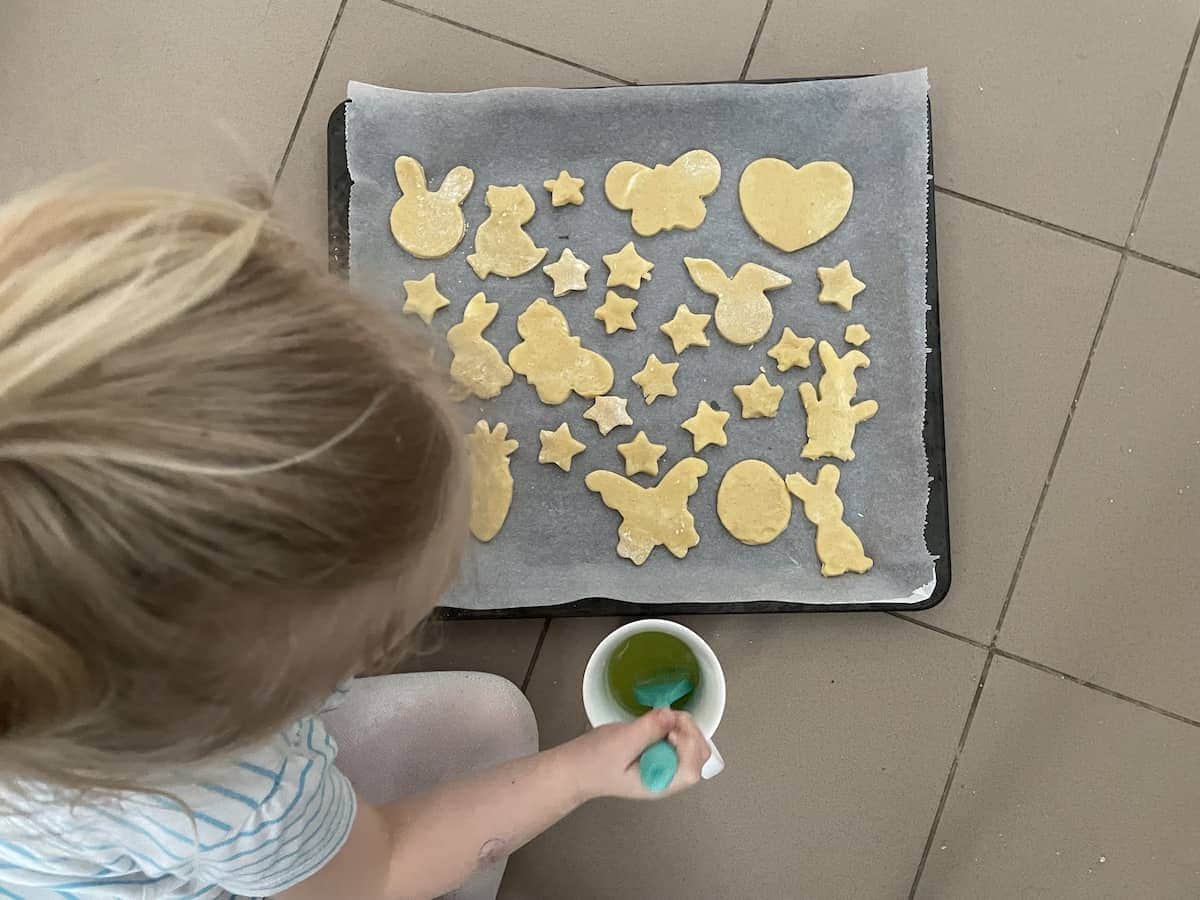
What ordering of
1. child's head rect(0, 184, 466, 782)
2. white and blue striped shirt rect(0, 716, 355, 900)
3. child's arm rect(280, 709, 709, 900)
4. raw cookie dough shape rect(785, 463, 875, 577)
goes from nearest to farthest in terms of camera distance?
1. child's head rect(0, 184, 466, 782)
2. white and blue striped shirt rect(0, 716, 355, 900)
3. child's arm rect(280, 709, 709, 900)
4. raw cookie dough shape rect(785, 463, 875, 577)

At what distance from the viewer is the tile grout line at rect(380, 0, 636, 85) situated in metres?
0.83

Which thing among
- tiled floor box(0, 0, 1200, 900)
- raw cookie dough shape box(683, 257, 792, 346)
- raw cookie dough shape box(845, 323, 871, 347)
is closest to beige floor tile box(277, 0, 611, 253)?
tiled floor box(0, 0, 1200, 900)

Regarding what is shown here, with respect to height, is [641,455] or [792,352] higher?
[792,352]

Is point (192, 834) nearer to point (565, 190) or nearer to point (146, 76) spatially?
point (565, 190)

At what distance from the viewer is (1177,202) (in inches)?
31.7

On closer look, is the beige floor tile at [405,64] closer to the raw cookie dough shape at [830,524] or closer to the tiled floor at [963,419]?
the tiled floor at [963,419]

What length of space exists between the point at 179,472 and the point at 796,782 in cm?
60

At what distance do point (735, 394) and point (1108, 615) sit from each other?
346 mm

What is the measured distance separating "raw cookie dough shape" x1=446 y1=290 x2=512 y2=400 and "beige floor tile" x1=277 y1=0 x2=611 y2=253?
196 millimetres

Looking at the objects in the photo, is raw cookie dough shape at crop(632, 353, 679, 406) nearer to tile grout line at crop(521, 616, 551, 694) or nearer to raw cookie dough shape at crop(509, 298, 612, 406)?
raw cookie dough shape at crop(509, 298, 612, 406)

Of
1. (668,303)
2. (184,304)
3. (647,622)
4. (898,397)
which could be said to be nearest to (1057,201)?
(898,397)

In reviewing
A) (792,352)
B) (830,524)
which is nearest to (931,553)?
(830,524)

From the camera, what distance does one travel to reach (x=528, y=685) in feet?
2.54

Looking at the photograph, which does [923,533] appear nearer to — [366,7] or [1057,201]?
[1057,201]
